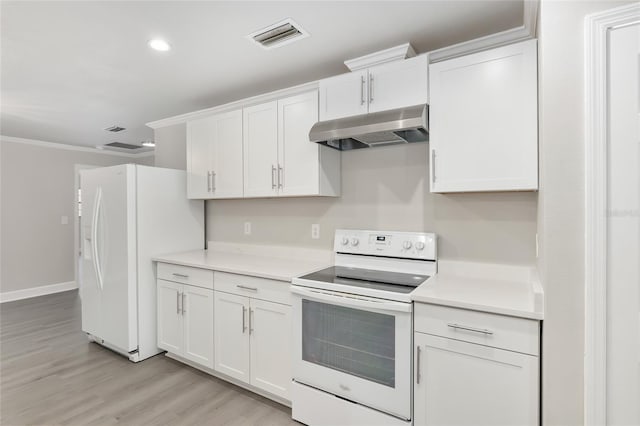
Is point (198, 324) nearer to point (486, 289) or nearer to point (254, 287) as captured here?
point (254, 287)

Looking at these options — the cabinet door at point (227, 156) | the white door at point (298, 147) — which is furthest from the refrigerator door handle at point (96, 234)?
the white door at point (298, 147)

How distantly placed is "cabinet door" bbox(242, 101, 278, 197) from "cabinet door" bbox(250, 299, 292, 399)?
93 centimetres

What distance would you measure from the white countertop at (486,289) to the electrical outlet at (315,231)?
3.32 feet

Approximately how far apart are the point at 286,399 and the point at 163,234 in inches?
73.1

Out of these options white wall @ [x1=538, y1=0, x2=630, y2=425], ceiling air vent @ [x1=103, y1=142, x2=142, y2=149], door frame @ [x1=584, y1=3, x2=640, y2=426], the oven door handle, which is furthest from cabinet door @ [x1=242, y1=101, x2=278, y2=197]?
ceiling air vent @ [x1=103, y1=142, x2=142, y2=149]

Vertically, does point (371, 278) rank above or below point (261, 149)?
below

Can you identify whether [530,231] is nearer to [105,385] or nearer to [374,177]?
[374,177]

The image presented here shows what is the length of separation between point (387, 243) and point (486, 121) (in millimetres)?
989

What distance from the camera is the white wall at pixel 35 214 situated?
4.84 meters

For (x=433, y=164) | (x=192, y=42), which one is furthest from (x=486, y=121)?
(x=192, y=42)

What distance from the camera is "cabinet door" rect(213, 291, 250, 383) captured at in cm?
244

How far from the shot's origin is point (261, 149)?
9.22 ft

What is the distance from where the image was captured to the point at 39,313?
4258 millimetres

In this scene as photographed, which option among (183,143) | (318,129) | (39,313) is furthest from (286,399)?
(39,313)
